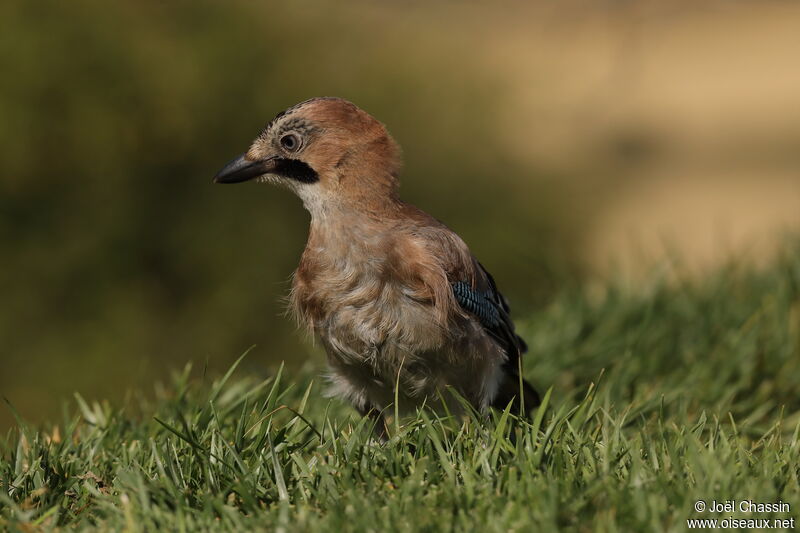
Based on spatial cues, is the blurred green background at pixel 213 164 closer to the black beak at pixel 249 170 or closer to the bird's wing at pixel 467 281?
the bird's wing at pixel 467 281

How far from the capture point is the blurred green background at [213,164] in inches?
278

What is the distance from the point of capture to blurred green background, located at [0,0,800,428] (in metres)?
7.06

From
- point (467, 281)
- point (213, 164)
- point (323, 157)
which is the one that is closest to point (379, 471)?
point (467, 281)

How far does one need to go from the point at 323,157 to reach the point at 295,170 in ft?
0.45

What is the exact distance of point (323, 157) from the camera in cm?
412

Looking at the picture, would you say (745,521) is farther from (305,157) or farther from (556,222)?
(556,222)

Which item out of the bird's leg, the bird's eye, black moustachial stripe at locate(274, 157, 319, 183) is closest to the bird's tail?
the bird's leg

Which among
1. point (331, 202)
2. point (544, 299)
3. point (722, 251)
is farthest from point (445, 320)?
point (722, 251)

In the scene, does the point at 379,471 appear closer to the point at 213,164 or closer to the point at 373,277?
the point at 373,277

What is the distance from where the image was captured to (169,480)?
312cm

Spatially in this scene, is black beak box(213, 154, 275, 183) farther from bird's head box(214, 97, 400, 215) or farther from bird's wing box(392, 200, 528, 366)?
bird's wing box(392, 200, 528, 366)

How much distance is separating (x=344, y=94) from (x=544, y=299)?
2.53m

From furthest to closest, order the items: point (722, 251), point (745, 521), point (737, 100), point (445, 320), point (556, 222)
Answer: point (737, 100) < point (556, 222) < point (722, 251) < point (445, 320) < point (745, 521)

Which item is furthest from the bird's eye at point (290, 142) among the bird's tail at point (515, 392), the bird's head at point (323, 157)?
the bird's tail at point (515, 392)
